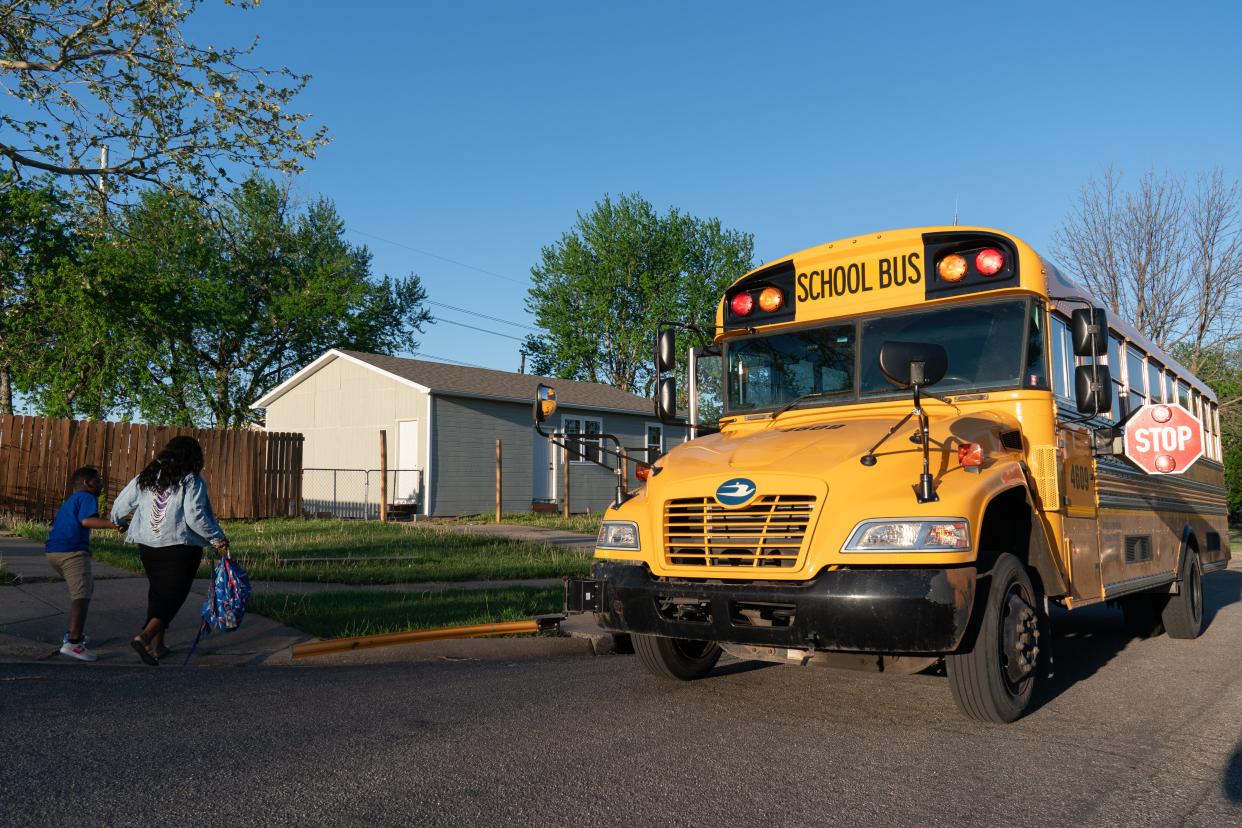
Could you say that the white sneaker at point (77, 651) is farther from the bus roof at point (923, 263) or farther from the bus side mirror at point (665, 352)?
the bus roof at point (923, 263)

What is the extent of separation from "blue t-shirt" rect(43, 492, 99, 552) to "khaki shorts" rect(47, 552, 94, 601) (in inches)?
1.9

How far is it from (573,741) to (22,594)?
21.4 feet

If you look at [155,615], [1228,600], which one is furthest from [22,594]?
[1228,600]

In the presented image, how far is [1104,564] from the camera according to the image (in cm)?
650

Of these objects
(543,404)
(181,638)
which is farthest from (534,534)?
(543,404)

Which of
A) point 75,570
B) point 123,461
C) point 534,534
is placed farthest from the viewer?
point 123,461

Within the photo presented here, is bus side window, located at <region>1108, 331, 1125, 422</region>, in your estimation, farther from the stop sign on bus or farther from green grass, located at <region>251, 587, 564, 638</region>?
green grass, located at <region>251, 587, 564, 638</region>

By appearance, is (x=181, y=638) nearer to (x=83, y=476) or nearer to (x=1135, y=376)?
(x=83, y=476)

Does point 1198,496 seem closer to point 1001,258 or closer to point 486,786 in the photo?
point 1001,258

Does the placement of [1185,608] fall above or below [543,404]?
below

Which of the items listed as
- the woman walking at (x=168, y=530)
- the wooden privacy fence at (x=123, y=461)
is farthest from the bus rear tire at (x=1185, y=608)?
the wooden privacy fence at (x=123, y=461)

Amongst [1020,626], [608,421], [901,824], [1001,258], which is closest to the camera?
[901,824]

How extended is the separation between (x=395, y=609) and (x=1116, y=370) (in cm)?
653

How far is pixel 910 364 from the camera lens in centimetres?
486
